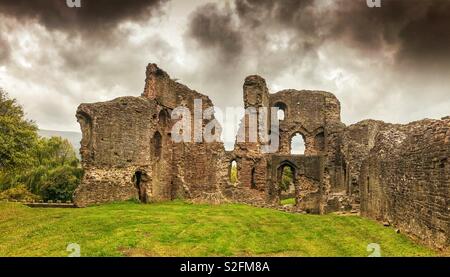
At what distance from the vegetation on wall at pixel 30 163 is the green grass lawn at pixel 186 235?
5.52 m

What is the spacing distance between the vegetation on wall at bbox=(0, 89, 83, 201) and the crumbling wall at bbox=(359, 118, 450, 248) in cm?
1762

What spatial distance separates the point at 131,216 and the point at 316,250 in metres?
7.32

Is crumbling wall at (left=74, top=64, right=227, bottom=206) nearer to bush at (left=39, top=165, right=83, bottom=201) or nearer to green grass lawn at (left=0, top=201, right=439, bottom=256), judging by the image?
green grass lawn at (left=0, top=201, right=439, bottom=256)

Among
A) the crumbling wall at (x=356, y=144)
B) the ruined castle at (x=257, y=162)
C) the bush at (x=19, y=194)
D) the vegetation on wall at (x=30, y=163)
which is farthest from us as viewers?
the bush at (x=19, y=194)

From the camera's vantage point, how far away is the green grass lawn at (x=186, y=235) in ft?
30.9

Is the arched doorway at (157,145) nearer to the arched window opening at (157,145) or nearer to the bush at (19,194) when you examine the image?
the arched window opening at (157,145)

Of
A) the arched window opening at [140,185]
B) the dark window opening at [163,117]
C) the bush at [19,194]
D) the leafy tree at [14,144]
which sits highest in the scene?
the dark window opening at [163,117]

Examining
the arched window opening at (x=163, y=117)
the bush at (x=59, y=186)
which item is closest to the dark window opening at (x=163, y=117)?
the arched window opening at (x=163, y=117)

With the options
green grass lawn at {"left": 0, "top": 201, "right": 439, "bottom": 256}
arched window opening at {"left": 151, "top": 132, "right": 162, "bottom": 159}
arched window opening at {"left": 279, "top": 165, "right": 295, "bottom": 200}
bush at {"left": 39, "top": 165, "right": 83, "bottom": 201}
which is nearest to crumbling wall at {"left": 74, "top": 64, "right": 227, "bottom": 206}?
arched window opening at {"left": 151, "top": 132, "right": 162, "bottom": 159}

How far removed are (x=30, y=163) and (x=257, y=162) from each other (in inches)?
532

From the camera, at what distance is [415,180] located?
34.8 ft

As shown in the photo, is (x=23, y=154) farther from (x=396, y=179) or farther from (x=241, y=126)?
(x=396, y=179)

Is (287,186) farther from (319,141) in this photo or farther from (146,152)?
(146,152)
